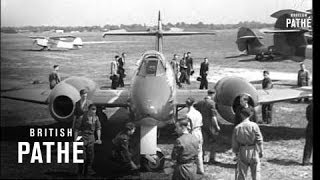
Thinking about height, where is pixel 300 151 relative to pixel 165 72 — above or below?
below

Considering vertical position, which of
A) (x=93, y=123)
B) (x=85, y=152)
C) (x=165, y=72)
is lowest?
(x=85, y=152)

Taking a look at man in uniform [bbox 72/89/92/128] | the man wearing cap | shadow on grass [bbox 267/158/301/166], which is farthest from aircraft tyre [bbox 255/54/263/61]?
→ man in uniform [bbox 72/89/92/128]

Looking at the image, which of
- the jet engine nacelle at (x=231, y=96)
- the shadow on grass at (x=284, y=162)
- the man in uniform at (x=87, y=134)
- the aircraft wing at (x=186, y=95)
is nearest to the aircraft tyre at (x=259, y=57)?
the aircraft wing at (x=186, y=95)

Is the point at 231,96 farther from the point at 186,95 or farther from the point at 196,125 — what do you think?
the point at 196,125

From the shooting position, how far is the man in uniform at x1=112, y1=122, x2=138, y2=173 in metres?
5.72

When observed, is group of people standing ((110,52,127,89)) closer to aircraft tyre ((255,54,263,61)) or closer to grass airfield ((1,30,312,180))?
grass airfield ((1,30,312,180))

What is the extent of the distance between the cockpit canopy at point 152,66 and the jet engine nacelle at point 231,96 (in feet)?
4.56

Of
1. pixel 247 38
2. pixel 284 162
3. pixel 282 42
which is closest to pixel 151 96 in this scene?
pixel 284 162

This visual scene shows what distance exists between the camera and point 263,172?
6.15m

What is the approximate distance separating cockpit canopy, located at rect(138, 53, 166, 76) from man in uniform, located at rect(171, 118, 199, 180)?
7.17 ft

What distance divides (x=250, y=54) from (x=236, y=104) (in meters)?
15.9
